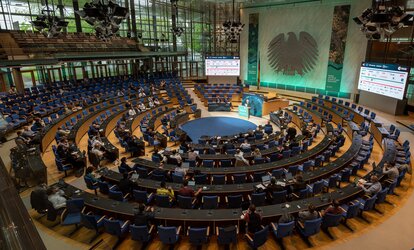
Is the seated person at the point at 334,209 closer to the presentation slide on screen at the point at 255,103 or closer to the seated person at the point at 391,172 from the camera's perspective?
the seated person at the point at 391,172

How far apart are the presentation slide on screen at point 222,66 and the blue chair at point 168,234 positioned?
78.1 feet

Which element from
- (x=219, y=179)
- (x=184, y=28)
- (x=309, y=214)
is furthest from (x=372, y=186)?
(x=184, y=28)

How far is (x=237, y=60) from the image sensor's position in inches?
1099

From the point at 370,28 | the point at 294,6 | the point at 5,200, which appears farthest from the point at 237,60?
the point at 5,200

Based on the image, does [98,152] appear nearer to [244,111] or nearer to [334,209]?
[334,209]

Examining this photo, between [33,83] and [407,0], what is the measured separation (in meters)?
29.6

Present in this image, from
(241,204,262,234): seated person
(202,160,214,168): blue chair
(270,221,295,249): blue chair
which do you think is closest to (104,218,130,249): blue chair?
(241,204,262,234): seated person

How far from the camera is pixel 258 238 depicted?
6.03m

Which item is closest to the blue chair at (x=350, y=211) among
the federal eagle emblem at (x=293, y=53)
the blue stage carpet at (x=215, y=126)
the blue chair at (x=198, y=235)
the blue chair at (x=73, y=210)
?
the blue chair at (x=198, y=235)

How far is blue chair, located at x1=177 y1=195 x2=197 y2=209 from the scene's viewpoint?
291 inches

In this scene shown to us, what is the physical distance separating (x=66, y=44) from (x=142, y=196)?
20676mm

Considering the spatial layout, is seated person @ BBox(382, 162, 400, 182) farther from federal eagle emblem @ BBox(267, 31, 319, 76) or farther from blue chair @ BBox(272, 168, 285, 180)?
federal eagle emblem @ BBox(267, 31, 319, 76)

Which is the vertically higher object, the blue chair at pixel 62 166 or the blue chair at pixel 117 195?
the blue chair at pixel 117 195

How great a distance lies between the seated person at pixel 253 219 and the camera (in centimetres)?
616
